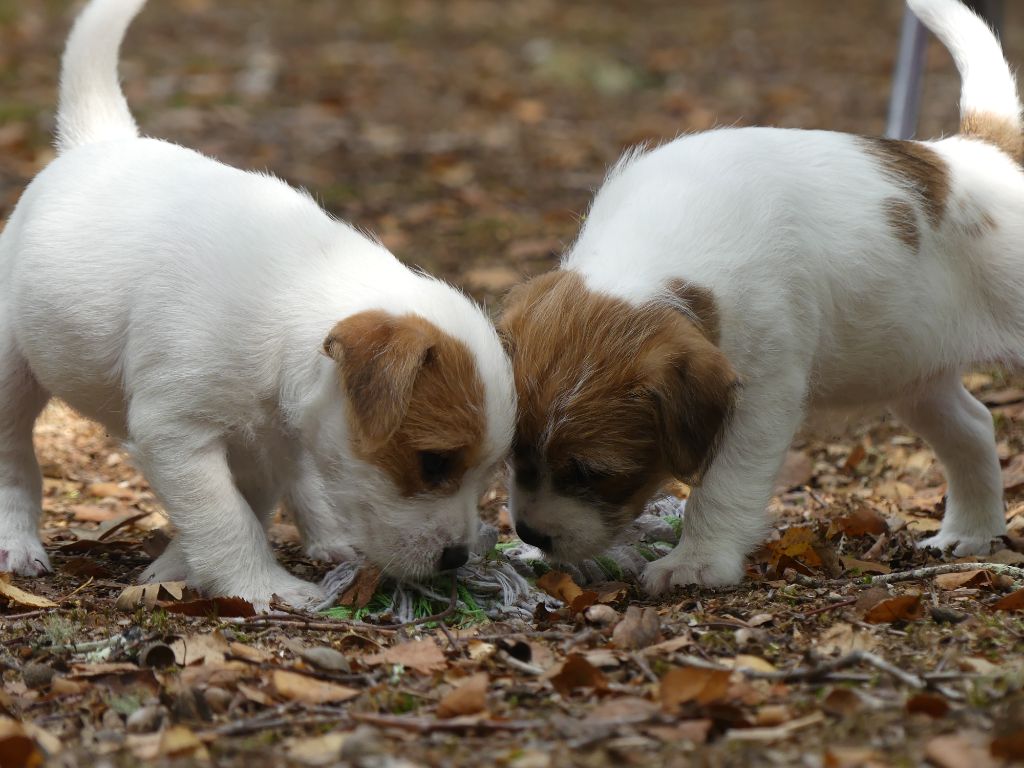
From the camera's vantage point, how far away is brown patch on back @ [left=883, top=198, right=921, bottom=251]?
15.5 feet

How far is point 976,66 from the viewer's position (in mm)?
5305

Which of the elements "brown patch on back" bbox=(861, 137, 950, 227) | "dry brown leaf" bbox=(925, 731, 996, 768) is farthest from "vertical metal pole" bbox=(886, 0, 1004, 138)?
"dry brown leaf" bbox=(925, 731, 996, 768)

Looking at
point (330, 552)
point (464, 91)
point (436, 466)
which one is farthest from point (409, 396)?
point (464, 91)

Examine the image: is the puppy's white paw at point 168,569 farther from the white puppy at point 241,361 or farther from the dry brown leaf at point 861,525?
the dry brown leaf at point 861,525

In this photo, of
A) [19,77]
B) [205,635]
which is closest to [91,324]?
[205,635]

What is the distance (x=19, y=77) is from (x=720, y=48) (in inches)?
317

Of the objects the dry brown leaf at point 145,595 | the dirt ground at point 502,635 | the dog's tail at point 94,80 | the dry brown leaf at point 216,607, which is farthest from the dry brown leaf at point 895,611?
the dog's tail at point 94,80

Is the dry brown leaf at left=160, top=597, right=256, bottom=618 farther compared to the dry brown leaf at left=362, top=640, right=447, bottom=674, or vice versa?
the dry brown leaf at left=160, top=597, right=256, bottom=618

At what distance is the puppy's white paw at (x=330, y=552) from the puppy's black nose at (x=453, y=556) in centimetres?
96

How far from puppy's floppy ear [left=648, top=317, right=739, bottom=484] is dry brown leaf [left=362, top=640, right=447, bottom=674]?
108 cm

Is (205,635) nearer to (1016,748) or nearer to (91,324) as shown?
(91,324)

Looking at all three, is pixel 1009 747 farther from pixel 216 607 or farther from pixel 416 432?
pixel 216 607

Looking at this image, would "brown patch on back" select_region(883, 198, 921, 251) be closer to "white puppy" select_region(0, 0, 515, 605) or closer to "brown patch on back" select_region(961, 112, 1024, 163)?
"brown patch on back" select_region(961, 112, 1024, 163)

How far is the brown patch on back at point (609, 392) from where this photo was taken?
4125 mm
